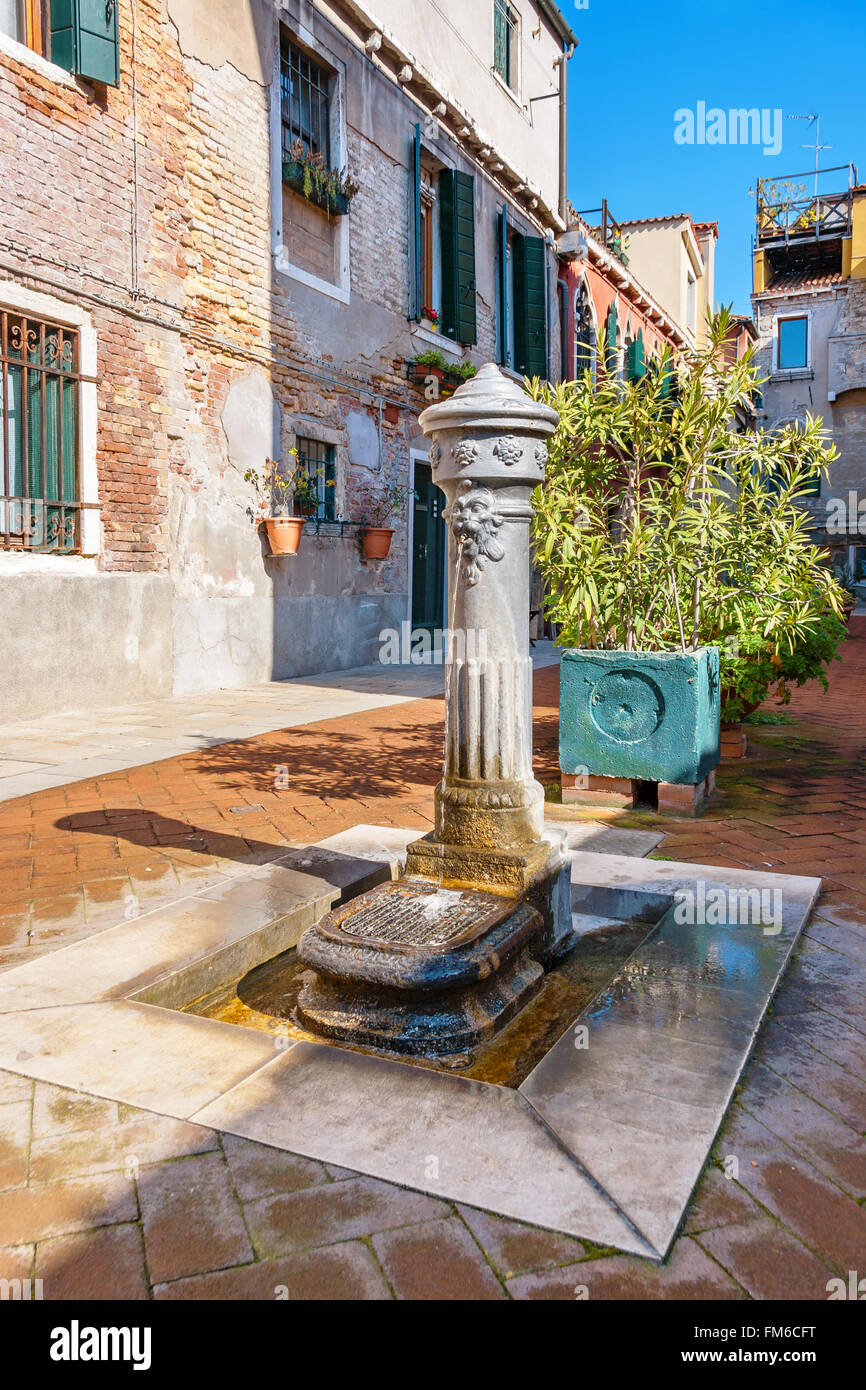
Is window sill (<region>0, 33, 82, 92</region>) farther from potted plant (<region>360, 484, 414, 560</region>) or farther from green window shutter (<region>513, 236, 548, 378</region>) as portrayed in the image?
green window shutter (<region>513, 236, 548, 378</region>)

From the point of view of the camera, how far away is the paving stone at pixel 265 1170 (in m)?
1.70

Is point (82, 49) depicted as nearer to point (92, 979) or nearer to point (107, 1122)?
point (92, 979)

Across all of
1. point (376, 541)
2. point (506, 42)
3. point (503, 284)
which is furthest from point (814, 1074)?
point (506, 42)

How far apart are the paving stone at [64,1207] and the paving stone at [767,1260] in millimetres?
942

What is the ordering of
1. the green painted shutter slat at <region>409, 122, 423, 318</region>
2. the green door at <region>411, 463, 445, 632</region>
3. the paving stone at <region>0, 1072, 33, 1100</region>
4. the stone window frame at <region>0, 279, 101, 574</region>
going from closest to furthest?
the paving stone at <region>0, 1072, 33, 1100</region>
the stone window frame at <region>0, 279, 101, 574</region>
the green painted shutter slat at <region>409, 122, 423, 318</region>
the green door at <region>411, 463, 445, 632</region>

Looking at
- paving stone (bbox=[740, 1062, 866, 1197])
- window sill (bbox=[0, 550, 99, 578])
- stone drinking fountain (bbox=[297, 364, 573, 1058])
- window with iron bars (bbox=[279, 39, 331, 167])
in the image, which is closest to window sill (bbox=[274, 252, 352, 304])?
window with iron bars (bbox=[279, 39, 331, 167])

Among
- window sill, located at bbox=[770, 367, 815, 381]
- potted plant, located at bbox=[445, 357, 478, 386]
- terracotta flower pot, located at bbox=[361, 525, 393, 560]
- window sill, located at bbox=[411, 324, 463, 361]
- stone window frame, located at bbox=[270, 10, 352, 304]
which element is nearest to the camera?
stone window frame, located at bbox=[270, 10, 352, 304]

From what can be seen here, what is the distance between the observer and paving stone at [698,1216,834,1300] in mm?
1490

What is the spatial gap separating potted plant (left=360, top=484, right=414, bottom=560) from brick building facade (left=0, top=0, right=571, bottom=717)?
9 centimetres

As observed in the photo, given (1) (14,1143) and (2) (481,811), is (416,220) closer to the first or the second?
(2) (481,811)

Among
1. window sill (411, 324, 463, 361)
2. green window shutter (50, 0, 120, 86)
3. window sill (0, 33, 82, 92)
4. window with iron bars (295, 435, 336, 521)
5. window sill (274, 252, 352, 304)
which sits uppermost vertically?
green window shutter (50, 0, 120, 86)

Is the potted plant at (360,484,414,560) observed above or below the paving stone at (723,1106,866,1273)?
above

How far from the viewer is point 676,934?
287cm
